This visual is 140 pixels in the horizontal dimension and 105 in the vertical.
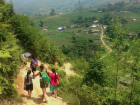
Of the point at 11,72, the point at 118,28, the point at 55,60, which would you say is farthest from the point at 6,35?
the point at 55,60

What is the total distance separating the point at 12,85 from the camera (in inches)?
147

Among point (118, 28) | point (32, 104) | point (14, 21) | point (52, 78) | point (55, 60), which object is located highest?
point (14, 21)

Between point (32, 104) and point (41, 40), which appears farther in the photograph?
point (41, 40)

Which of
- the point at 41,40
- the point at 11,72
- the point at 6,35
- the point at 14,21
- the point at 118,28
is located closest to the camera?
the point at 118,28

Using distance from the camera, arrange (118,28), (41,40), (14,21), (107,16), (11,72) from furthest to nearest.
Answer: (107,16) < (41,40) < (14,21) < (11,72) < (118,28)

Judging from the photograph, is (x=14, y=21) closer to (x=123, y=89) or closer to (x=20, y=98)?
(x=20, y=98)

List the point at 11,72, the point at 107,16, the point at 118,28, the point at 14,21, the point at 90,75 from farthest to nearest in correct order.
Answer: the point at 107,16
the point at 14,21
the point at 90,75
the point at 11,72
the point at 118,28

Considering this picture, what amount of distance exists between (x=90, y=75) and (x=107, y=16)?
51258mm

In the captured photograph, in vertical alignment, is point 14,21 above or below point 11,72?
above

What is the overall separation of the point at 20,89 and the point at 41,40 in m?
6.41

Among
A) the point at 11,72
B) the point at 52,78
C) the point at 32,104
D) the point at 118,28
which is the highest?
the point at 118,28

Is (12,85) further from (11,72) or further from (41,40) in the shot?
(41,40)

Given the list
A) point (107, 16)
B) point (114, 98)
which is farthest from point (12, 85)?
point (107, 16)

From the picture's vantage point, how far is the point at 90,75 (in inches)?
244
